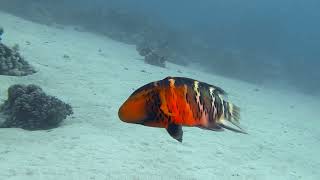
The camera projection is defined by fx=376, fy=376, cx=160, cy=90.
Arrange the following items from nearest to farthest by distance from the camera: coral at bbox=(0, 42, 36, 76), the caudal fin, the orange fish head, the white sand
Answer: the orange fish head < the caudal fin < the white sand < coral at bbox=(0, 42, 36, 76)

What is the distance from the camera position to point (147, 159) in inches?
255

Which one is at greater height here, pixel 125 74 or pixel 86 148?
pixel 125 74

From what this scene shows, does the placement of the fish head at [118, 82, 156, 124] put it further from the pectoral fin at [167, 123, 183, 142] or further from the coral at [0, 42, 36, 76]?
the coral at [0, 42, 36, 76]

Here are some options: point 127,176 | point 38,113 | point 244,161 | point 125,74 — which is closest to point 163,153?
point 127,176

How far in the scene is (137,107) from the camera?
95.7 inches

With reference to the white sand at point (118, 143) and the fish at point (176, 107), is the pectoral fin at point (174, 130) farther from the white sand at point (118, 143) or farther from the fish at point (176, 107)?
A: the white sand at point (118, 143)

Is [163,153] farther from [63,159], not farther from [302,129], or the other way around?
[302,129]

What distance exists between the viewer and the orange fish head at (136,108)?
2.42m

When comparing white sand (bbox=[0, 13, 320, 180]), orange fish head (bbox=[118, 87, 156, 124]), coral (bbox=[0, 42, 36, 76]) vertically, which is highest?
coral (bbox=[0, 42, 36, 76])

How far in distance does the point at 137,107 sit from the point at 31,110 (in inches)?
220

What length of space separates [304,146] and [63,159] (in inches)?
290

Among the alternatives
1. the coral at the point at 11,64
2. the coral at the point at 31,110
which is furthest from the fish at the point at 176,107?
the coral at the point at 11,64

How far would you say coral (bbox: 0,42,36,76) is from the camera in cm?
1003

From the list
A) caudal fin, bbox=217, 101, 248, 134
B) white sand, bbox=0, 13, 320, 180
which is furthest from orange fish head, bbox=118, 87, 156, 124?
white sand, bbox=0, 13, 320, 180
